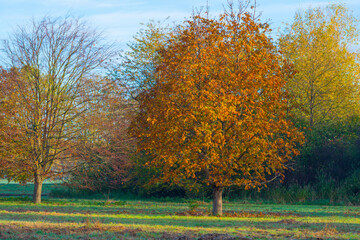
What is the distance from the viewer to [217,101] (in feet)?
51.2

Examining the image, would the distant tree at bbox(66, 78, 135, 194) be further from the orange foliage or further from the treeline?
the orange foliage

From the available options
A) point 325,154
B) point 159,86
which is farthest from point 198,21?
point 325,154

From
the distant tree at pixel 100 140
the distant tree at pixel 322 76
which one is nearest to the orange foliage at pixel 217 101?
the distant tree at pixel 100 140

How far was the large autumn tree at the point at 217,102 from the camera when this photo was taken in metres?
15.8

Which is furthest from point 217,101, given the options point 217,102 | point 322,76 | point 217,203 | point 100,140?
point 322,76

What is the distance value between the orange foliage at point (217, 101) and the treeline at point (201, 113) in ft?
0.19

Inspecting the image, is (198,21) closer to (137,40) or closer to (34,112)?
(34,112)

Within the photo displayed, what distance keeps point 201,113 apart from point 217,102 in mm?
773

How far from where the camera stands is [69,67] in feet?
75.5

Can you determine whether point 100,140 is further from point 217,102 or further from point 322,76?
point 322,76

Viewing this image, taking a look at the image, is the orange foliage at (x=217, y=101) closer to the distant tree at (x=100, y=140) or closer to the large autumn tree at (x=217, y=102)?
the large autumn tree at (x=217, y=102)

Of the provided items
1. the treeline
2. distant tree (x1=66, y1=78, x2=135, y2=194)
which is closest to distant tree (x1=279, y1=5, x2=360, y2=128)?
the treeline

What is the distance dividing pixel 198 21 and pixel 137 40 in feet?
55.2

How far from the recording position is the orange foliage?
1580cm
